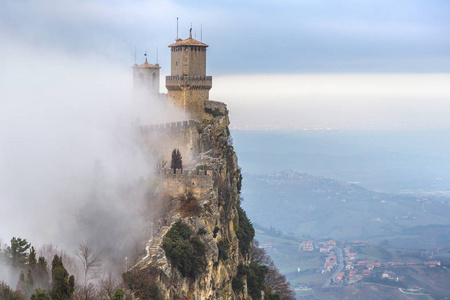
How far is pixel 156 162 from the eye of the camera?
6325 cm

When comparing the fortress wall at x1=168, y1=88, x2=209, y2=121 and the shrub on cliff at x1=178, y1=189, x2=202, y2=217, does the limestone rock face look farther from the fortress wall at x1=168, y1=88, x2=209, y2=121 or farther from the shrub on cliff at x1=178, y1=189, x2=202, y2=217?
the fortress wall at x1=168, y1=88, x2=209, y2=121

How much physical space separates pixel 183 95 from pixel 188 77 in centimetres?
188

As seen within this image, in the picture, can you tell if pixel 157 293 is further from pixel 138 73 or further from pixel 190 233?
pixel 138 73

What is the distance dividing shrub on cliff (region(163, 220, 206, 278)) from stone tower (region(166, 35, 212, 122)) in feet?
66.5

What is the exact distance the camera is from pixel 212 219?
182 ft

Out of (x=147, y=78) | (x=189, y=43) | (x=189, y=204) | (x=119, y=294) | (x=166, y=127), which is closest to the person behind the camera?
(x=119, y=294)

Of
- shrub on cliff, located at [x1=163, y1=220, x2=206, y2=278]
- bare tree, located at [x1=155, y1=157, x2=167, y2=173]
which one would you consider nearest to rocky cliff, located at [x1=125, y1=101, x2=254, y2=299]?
shrub on cliff, located at [x1=163, y1=220, x2=206, y2=278]

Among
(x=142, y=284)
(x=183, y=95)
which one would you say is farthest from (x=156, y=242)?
(x=183, y=95)

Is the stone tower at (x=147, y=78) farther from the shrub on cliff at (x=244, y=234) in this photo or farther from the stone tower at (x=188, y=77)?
the shrub on cliff at (x=244, y=234)

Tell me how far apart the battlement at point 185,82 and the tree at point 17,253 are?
2784 cm

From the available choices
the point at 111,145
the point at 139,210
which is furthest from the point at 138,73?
the point at 139,210

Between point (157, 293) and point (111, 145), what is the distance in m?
24.6

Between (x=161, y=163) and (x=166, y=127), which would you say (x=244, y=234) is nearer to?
(x=161, y=163)

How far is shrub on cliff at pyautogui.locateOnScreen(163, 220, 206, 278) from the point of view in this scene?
47.8 meters
